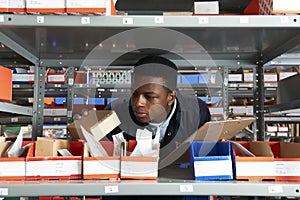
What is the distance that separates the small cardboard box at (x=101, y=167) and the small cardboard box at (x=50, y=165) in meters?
0.04

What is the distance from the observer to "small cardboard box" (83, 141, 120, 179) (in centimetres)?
122

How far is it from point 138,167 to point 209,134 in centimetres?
35

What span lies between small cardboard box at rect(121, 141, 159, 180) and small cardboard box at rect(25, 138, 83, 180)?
0.16 metres

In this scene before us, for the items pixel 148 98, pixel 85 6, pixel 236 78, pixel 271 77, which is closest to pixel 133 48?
pixel 148 98

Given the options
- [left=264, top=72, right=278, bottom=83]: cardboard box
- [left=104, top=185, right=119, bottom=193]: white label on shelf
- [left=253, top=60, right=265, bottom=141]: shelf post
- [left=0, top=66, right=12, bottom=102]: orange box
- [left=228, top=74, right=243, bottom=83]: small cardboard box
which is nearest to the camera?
[left=104, top=185, right=119, bottom=193]: white label on shelf

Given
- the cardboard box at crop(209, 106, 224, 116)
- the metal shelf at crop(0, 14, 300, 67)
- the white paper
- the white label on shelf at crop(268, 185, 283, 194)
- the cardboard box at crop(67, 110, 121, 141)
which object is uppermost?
the metal shelf at crop(0, 14, 300, 67)

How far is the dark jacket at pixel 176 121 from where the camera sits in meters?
1.71

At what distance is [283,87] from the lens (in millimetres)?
1823

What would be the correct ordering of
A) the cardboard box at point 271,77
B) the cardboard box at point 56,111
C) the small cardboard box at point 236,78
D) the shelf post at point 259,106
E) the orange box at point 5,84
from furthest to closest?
1. the small cardboard box at point 236,78
2. the cardboard box at point 271,77
3. the cardboard box at point 56,111
4. the shelf post at point 259,106
5. the orange box at point 5,84

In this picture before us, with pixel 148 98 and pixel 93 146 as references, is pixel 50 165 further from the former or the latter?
pixel 148 98

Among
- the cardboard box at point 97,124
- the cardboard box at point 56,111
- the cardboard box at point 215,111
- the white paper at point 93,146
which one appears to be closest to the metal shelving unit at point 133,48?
the white paper at point 93,146

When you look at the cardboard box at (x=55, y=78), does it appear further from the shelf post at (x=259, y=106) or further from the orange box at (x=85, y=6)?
the orange box at (x=85, y=6)

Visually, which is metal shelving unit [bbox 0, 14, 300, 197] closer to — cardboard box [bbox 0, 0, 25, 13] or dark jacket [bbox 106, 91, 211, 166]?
cardboard box [bbox 0, 0, 25, 13]

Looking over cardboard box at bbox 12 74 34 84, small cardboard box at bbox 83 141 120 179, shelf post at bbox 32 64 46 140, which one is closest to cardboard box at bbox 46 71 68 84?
cardboard box at bbox 12 74 34 84
